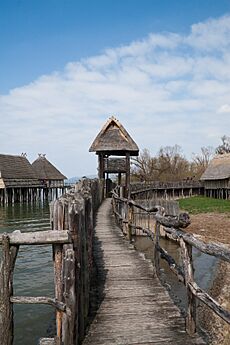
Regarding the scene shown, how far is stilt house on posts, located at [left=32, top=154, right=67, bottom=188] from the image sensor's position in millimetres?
Answer: 57994

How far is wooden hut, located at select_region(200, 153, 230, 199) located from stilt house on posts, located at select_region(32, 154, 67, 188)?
21739mm

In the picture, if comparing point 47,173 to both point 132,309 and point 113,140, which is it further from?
point 132,309

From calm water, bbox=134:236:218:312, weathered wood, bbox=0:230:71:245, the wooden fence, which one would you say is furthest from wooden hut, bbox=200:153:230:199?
weathered wood, bbox=0:230:71:245

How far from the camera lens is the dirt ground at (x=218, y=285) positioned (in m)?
7.72

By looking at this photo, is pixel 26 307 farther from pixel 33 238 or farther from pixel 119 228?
pixel 33 238

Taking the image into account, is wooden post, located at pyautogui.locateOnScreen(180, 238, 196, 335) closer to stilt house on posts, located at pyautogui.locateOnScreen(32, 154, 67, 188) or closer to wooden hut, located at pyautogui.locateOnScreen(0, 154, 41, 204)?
wooden hut, located at pyautogui.locateOnScreen(0, 154, 41, 204)

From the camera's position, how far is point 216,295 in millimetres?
10570

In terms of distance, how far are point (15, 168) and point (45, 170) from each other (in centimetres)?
923

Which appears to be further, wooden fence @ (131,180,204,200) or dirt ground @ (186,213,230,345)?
wooden fence @ (131,180,204,200)

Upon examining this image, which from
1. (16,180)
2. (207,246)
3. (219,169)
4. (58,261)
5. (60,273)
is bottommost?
(60,273)

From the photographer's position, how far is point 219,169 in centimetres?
A: 4884

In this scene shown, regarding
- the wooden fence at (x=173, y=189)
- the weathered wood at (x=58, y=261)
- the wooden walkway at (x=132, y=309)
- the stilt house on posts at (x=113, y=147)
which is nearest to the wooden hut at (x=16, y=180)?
the wooden fence at (x=173, y=189)

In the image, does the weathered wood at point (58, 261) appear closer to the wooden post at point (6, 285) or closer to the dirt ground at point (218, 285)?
the wooden post at point (6, 285)

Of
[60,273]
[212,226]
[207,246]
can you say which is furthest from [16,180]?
[207,246]
